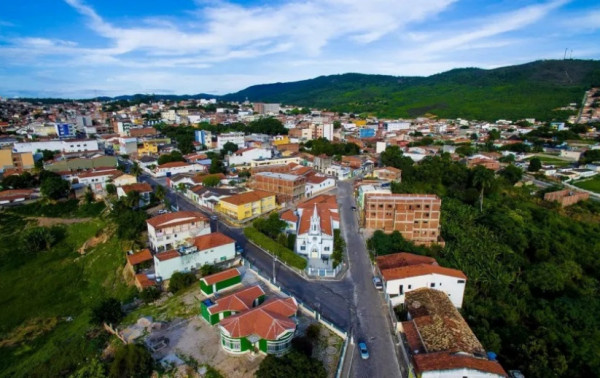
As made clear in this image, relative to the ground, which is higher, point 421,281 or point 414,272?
point 414,272

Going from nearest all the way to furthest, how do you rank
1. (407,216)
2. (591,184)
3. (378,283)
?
(378,283), (407,216), (591,184)

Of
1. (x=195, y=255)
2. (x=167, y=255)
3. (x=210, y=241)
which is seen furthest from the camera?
(x=210, y=241)

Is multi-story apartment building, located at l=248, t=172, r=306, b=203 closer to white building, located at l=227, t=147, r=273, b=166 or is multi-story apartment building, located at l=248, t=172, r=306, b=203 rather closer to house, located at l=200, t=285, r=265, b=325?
white building, located at l=227, t=147, r=273, b=166

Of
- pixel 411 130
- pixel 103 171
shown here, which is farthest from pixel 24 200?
pixel 411 130

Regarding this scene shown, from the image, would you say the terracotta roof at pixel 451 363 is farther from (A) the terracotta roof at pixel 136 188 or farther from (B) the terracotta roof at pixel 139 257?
(A) the terracotta roof at pixel 136 188

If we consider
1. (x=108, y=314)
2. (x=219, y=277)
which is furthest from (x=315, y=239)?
Result: (x=108, y=314)

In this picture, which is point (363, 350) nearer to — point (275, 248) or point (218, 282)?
point (218, 282)
